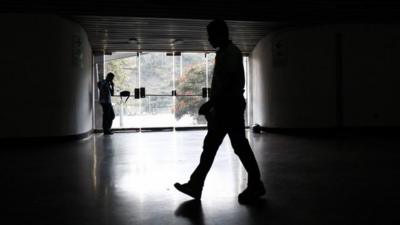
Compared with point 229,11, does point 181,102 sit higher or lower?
lower

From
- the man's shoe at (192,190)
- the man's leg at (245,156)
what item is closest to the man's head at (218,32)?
the man's leg at (245,156)

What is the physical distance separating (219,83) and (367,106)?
7.16m

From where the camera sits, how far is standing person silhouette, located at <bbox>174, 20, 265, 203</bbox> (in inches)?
115

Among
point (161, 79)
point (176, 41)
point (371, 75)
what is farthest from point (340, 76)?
point (161, 79)

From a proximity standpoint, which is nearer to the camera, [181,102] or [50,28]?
[50,28]

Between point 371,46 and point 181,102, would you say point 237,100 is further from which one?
point 181,102

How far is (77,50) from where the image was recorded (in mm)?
8508

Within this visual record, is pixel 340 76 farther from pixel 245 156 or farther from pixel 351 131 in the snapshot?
pixel 245 156

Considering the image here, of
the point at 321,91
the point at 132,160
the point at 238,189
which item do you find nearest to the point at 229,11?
the point at 321,91

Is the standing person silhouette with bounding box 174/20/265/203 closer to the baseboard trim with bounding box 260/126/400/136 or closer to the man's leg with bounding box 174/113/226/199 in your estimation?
the man's leg with bounding box 174/113/226/199

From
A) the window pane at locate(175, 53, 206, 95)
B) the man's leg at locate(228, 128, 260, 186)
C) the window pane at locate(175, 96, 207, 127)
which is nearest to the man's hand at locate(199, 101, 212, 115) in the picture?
the man's leg at locate(228, 128, 260, 186)

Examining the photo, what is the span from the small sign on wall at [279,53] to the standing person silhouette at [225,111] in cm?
705

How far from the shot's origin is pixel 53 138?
7.60 m

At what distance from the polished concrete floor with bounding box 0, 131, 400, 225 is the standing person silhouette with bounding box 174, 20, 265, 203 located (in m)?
0.14
